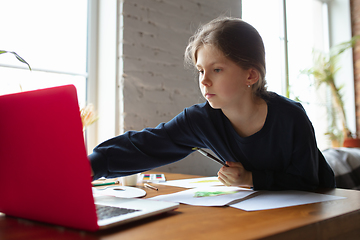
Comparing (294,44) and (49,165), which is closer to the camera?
(49,165)

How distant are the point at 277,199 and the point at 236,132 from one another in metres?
0.32

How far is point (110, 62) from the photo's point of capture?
1786 millimetres

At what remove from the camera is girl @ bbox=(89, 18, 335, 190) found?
2.78 feet

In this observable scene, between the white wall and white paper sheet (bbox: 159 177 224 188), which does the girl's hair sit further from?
the white wall

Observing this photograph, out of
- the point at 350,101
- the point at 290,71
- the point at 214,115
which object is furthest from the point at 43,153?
the point at 350,101

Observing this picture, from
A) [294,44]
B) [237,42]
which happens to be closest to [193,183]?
[237,42]

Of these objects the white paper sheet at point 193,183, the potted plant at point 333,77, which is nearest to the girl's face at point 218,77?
the white paper sheet at point 193,183

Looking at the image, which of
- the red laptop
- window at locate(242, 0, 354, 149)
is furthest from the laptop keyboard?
window at locate(242, 0, 354, 149)

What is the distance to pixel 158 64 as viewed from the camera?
6.15 feet

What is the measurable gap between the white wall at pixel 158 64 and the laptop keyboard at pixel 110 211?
1.18m

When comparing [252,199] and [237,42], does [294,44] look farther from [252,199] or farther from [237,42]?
[252,199]

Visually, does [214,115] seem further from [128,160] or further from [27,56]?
[27,56]

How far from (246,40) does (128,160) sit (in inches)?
19.9

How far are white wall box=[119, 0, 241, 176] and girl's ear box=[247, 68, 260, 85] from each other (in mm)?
918
